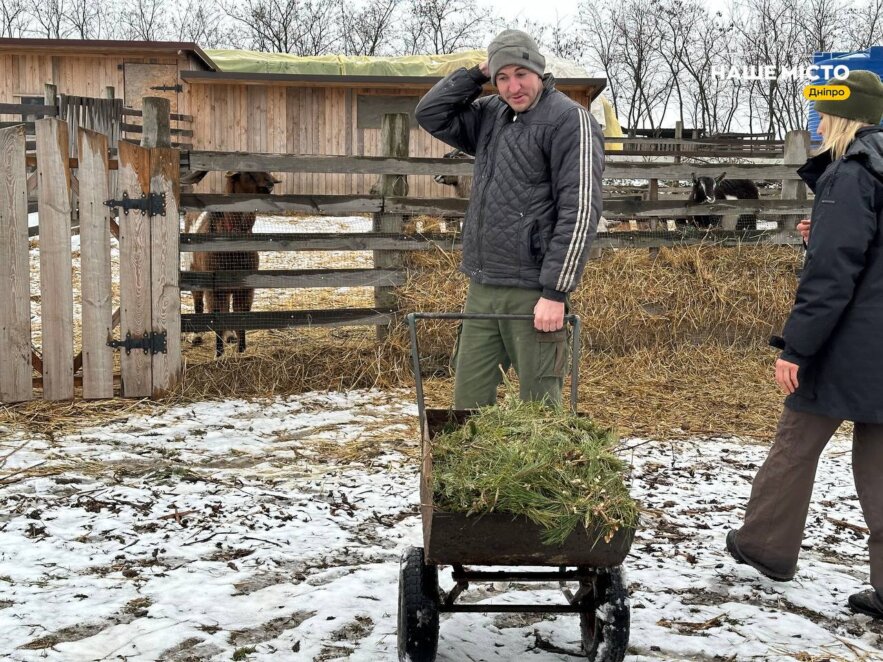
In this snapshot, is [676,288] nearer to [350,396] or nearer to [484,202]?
[350,396]

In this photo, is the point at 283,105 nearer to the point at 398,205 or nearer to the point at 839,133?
the point at 398,205

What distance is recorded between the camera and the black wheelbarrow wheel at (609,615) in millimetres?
2803

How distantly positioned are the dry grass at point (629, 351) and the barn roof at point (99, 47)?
13.3m

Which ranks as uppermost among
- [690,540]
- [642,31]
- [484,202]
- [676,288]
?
[642,31]

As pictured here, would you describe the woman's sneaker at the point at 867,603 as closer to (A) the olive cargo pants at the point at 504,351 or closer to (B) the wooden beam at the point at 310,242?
(A) the olive cargo pants at the point at 504,351

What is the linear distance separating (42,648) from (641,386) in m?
5.03

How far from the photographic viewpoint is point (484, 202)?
12.5ft

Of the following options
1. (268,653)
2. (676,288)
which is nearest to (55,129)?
(268,653)

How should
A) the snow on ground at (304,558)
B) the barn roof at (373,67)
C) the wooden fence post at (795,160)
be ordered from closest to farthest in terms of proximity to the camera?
the snow on ground at (304,558), the wooden fence post at (795,160), the barn roof at (373,67)

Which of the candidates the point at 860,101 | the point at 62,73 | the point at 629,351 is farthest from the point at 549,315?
the point at 62,73

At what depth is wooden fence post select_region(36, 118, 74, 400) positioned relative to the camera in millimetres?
5824

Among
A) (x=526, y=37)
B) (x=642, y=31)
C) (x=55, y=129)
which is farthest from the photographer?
(x=642, y=31)

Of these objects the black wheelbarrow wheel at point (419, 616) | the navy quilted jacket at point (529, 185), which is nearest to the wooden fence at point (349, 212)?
the navy quilted jacket at point (529, 185)

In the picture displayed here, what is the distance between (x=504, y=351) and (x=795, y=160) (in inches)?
225
